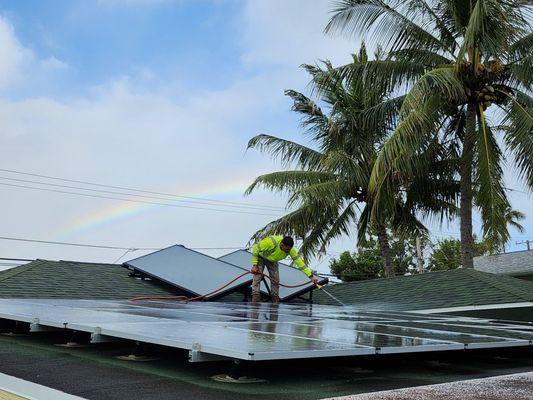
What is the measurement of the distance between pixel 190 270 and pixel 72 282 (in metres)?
2.63

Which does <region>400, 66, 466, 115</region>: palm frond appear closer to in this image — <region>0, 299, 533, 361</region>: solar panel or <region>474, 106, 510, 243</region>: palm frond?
<region>474, 106, 510, 243</region>: palm frond

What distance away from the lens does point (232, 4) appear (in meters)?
15.4

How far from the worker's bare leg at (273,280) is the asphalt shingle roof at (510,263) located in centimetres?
1876

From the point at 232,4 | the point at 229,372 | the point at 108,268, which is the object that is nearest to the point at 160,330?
the point at 229,372

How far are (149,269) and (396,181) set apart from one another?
27.1 ft

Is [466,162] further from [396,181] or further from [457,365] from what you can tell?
[457,365]

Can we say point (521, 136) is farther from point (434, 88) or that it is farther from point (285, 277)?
point (285, 277)

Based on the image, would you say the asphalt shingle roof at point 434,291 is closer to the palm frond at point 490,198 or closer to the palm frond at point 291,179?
the palm frond at point 490,198

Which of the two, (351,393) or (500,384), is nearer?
(351,393)

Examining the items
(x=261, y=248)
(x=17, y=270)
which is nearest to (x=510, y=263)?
(x=261, y=248)

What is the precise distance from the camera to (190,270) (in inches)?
533

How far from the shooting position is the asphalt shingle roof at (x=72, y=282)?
11.6 meters

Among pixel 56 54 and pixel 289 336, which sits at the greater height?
pixel 56 54

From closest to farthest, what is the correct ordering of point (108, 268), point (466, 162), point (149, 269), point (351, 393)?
point (351, 393) → point (149, 269) → point (108, 268) → point (466, 162)
